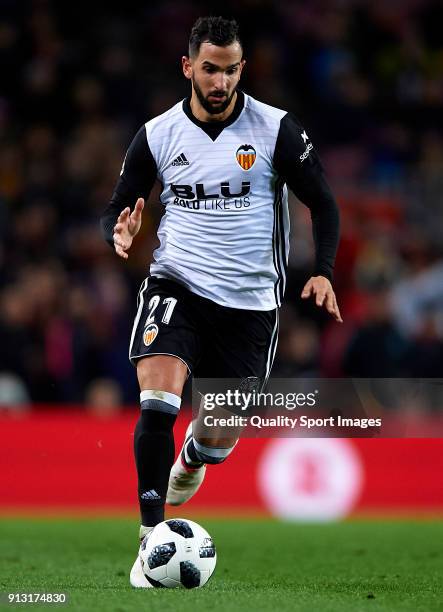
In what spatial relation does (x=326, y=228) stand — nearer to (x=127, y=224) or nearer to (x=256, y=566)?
(x=127, y=224)

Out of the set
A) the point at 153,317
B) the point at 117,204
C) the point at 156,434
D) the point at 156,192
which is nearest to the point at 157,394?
the point at 156,434

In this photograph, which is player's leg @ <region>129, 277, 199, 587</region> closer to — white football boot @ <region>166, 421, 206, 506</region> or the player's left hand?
the player's left hand

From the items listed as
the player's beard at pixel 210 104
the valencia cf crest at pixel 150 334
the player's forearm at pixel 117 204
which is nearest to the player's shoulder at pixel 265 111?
the player's beard at pixel 210 104

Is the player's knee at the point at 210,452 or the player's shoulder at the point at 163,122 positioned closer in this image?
the player's shoulder at the point at 163,122

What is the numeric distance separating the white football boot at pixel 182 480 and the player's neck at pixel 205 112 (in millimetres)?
1741

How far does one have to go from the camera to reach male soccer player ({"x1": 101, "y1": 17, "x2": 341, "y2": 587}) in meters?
5.84

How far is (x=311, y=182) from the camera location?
237 inches

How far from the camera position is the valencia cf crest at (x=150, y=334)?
19.0 feet

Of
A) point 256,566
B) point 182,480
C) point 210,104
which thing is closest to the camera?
point 210,104

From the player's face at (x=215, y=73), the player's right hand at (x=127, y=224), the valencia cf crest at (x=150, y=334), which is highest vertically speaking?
the player's face at (x=215, y=73)

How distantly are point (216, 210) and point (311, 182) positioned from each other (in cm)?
47

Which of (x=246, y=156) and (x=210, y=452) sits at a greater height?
(x=246, y=156)

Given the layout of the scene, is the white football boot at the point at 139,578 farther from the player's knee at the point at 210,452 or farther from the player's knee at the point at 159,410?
the player's knee at the point at 210,452

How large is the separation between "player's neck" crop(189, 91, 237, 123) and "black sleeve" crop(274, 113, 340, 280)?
0.26 meters
